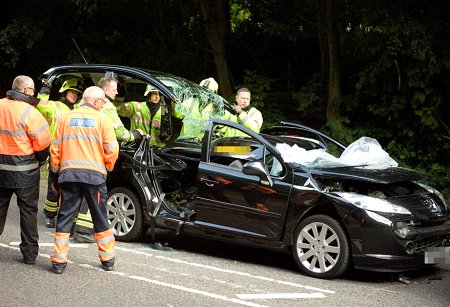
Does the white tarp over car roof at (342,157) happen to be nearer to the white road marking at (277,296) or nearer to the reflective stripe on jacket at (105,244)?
the white road marking at (277,296)

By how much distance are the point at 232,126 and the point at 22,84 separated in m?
2.29

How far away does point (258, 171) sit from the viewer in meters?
7.50

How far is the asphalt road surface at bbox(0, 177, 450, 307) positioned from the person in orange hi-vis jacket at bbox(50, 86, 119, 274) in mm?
294

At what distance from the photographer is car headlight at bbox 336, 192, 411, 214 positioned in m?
7.00

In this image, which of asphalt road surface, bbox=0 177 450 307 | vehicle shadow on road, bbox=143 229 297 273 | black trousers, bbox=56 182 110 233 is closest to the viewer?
asphalt road surface, bbox=0 177 450 307

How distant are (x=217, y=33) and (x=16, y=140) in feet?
31.2

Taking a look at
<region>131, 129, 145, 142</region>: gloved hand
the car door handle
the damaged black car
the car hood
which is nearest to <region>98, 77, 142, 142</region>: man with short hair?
<region>131, 129, 145, 142</region>: gloved hand

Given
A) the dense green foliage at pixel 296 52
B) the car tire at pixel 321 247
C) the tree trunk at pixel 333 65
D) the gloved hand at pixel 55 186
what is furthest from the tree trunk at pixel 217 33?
the car tire at pixel 321 247

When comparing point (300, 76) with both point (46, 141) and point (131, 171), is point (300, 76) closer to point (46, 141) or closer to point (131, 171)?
point (131, 171)

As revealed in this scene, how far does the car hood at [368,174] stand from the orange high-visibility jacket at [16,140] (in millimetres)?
2914

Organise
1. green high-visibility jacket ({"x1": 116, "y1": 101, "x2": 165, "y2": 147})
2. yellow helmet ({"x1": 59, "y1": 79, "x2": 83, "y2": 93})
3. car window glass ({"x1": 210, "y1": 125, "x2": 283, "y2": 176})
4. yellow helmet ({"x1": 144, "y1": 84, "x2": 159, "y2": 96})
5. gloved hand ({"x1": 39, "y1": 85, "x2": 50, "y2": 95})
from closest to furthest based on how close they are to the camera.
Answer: car window glass ({"x1": 210, "y1": 125, "x2": 283, "y2": 176}), yellow helmet ({"x1": 144, "y1": 84, "x2": 159, "y2": 96}), gloved hand ({"x1": 39, "y1": 85, "x2": 50, "y2": 95}), green high-visibility jacket ({"x1": 116, "y1": 101, "x2": 165, "y2": 147}), yellow helmet ({"x1": 59, "y1": 79, "x2": 83, "y2": 93})

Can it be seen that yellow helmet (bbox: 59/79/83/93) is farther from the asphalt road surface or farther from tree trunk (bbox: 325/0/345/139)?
tree trunk (bbox: 325/0/345/139)

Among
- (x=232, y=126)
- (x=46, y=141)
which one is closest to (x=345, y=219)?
(x=232, y=126)

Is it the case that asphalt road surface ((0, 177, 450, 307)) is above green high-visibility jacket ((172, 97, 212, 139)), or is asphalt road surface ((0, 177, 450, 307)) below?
below
